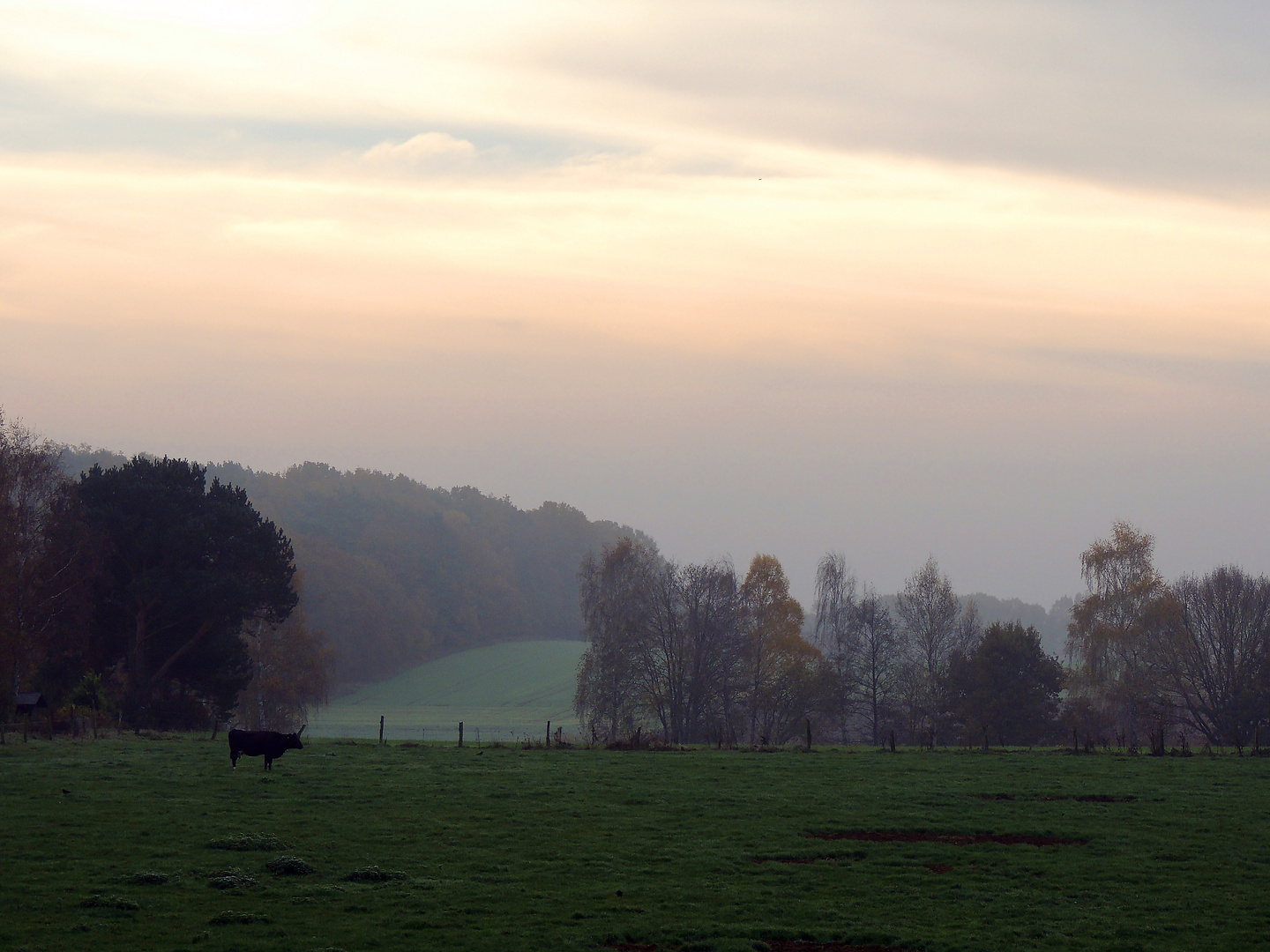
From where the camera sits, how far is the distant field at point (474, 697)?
121625mm

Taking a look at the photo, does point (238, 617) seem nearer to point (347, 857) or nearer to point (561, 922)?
point (347, 857)

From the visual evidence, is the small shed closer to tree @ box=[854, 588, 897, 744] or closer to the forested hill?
tree @ box=[854, 588, 897, 744]

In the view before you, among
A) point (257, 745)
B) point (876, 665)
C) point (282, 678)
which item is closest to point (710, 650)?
point (876, 665)

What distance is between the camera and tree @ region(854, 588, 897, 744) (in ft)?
271

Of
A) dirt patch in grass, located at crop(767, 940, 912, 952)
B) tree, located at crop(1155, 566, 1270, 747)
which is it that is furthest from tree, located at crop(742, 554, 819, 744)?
dirt patch in grass, located at crop(767, 940, 912, 952)

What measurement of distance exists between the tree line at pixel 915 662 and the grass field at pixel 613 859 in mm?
37184

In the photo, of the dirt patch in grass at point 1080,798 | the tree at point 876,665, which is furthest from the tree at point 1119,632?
the dirt patch in grass at point 1080,798

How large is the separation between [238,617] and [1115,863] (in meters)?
51.0

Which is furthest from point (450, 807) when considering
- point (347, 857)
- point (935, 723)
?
point (935, 723)

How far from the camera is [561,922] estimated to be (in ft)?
→ 54.3

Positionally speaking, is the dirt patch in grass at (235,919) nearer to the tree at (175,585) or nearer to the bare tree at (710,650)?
the tree at (175,585)

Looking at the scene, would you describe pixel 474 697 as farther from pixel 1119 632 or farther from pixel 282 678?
pixel 1119 632

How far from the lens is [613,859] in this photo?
2150cm

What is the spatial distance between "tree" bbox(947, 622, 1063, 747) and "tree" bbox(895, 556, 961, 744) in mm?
11993
